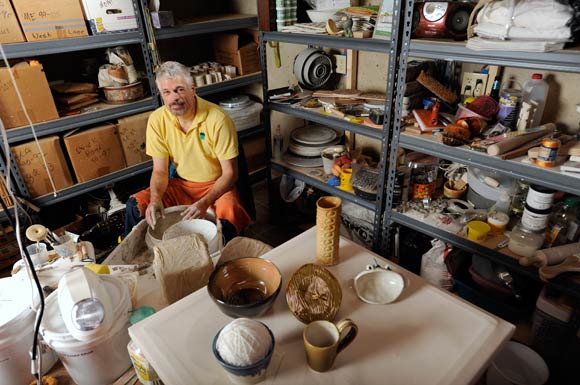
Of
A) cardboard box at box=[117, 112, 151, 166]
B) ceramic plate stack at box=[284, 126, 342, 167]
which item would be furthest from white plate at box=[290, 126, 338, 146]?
cardboard box at box=[117, 112, 151, 166]

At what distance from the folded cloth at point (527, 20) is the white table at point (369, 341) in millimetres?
906

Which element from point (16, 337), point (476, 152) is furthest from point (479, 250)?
point (16, 337)

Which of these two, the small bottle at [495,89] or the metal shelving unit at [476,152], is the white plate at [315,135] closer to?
the metal shelving unit at [476,152]

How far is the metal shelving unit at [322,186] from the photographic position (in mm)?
1959

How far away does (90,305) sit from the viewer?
2.82 ft

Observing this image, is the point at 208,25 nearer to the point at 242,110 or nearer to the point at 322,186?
the point at 242,110

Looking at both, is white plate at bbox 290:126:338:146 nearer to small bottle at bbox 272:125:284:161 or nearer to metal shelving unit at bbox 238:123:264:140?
small bottle at bbox 272:125:284:161

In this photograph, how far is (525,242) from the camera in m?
1.48

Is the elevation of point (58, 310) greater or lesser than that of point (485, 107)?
lesser

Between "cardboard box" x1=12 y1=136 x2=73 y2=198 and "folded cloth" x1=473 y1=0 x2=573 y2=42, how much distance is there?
2039mm

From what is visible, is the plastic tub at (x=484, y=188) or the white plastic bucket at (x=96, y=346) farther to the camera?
the plastic tub at (x=484, y=188)

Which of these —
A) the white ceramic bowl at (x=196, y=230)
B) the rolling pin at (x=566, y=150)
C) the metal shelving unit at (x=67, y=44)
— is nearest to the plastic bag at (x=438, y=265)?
the rolling pin at (x=566, y=150)

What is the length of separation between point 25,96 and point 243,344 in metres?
1.79

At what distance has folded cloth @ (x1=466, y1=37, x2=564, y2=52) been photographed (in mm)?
1201
